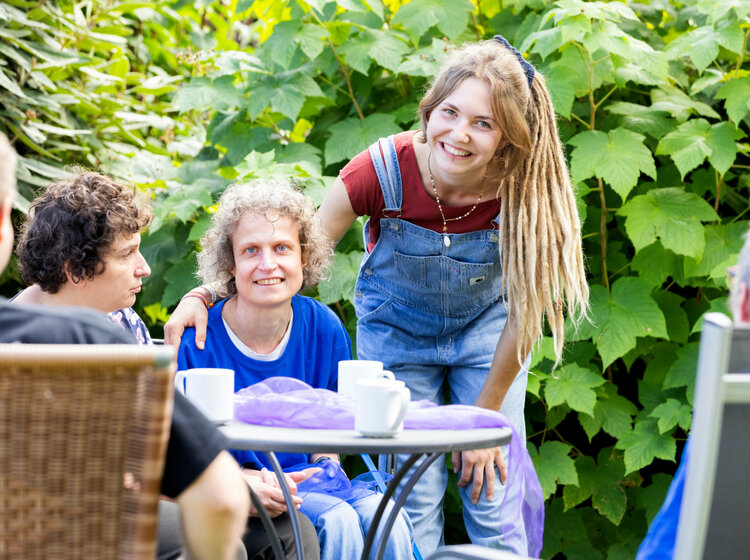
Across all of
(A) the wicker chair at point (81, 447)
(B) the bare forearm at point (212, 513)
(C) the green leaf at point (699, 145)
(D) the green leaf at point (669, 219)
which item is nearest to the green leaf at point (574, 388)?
(D) the green leaf at point (669, 219)

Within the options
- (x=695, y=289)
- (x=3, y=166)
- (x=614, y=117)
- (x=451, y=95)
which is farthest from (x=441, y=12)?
(x=3, y=166)

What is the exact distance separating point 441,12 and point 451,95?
1.01 metres

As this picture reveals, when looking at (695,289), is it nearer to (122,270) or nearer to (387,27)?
(387,27)

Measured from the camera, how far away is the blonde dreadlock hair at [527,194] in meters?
2.35

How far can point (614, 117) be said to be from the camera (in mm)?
3307

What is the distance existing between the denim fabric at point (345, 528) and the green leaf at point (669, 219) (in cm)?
137

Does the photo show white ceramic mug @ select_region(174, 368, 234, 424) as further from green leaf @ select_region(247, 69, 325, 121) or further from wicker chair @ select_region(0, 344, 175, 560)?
green leaf @ select_region(247, 69, 325, 121)

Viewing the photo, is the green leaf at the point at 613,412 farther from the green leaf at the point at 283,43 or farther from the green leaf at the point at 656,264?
the green leaf at the point at 283,43

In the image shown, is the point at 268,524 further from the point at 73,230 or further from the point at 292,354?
the point at 73,230

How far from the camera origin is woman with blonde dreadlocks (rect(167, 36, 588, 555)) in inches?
92.8

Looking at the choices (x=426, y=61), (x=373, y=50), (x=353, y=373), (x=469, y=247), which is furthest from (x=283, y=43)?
(x=353, y=373)

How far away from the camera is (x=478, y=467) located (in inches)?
96.3

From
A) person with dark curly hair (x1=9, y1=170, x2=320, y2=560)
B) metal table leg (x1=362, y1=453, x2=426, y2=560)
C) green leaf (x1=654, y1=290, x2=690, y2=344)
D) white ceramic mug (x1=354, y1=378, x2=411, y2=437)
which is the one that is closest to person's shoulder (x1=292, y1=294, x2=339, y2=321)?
person with dark curly hair (x1=9, y1=170, x2=320, y2=560)

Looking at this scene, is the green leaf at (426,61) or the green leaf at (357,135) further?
the green leaf at (357,135)
